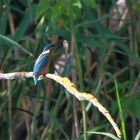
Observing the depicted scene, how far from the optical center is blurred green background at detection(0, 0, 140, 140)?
2.18 m

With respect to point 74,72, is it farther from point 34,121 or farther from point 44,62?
point 44,62

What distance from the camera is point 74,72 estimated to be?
6.91 ft

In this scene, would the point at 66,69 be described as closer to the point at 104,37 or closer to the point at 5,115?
the point at 104,37

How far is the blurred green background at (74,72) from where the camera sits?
7.14 ft

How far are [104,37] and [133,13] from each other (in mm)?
347

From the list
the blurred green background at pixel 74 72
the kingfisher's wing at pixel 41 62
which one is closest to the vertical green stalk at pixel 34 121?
the blurred green background at pixel 74 72

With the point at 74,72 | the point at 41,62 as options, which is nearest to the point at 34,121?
the point at 74,72

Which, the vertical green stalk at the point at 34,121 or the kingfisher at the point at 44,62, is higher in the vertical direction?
the kingfisher at the point at 44,62

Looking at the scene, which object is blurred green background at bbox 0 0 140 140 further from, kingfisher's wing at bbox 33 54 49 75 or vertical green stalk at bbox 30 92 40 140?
kingfisher's wing at bbox 33 54 49 75

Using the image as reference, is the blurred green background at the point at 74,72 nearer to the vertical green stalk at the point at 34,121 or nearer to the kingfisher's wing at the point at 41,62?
the vertical green stalk at the point at 34,121

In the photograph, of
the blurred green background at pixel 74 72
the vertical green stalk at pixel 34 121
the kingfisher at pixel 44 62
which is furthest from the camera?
the vertical green stalk at pixel 34 121

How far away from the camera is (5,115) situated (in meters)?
2.37

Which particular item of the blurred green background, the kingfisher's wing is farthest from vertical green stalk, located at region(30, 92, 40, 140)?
the kingfisher's wing

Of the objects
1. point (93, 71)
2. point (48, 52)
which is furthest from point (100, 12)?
point (48, 52)
